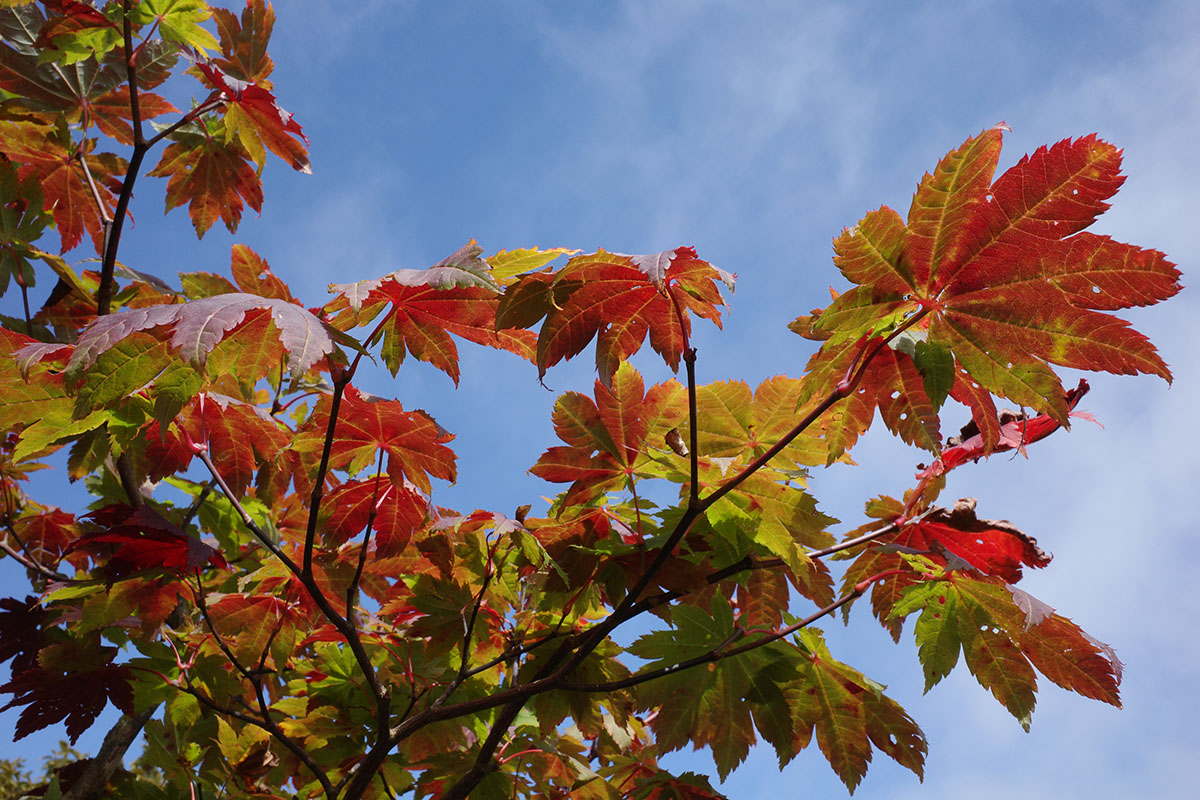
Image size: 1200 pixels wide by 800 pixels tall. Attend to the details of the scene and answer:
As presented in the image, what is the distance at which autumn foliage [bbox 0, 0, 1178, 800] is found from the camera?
178 cm

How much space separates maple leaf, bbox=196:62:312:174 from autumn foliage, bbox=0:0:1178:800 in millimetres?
17

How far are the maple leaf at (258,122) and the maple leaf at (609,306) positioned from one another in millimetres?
2126

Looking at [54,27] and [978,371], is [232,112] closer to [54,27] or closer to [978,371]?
[54,27]

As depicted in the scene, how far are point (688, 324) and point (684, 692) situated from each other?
1134mm

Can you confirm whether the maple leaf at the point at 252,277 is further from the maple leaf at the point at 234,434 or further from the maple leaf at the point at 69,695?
the maple leaf at the point at 69,695

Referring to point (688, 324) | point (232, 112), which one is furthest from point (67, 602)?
point (688, 324)

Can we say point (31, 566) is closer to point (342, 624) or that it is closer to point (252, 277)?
point (252, 277)

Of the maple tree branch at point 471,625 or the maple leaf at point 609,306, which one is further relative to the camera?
the maple tree branch at point 471,625

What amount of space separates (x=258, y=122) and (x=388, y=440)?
6.20 feet

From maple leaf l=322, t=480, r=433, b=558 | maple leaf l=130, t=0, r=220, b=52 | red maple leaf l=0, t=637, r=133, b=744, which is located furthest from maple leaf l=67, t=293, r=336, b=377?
maple leaf l=130, t=0, r=220, b=52

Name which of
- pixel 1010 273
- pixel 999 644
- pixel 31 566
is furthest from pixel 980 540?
pixel 31 566

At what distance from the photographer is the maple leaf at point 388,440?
248cm

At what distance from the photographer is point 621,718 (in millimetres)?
2723

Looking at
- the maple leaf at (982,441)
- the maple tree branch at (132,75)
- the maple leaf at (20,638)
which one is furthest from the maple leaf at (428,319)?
the maple leaf at (20,638)
